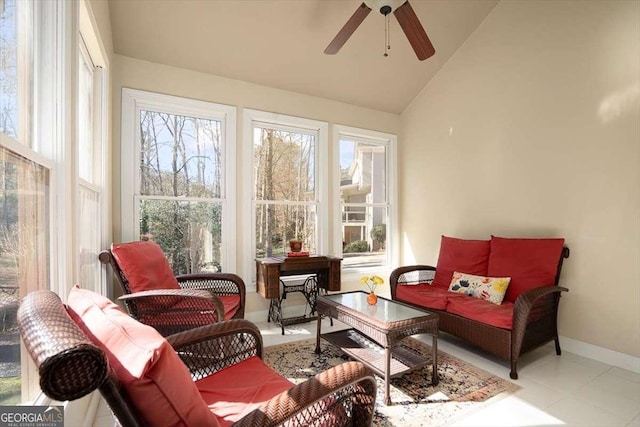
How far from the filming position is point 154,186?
128 inches

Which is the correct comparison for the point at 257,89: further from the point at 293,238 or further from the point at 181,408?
the point at 181,408

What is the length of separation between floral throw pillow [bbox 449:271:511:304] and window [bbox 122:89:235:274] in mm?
2385

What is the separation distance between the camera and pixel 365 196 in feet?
14.9

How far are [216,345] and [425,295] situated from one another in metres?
2.13

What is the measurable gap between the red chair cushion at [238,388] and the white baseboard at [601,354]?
285 centimetres

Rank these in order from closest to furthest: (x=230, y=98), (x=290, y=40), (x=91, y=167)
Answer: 1. (x=91, y=167)
2. (x=290, y=40)
3. (x=230, y=98)

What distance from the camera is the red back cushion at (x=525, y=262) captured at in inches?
110

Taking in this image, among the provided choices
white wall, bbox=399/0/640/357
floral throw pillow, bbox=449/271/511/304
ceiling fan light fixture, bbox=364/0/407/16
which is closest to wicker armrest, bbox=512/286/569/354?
floral throw pillow, bbox=449/271/511/304

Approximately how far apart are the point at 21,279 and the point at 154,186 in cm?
218

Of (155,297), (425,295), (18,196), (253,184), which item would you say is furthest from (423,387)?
(253,184)

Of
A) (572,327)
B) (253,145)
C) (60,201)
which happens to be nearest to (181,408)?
(60,201)

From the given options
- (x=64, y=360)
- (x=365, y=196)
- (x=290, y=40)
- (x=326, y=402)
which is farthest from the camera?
(x=365, y=196)

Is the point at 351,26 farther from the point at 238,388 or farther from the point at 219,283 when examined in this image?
the point at 238,388

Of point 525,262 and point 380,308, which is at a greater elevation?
point 525,262
